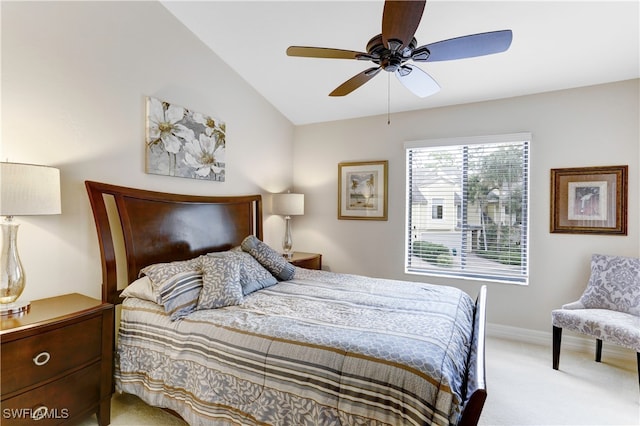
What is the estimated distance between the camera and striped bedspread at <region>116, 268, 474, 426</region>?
1300 millimetres

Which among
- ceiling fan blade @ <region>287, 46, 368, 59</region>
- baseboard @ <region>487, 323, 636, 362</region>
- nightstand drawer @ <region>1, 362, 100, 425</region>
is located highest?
ceiling fan blade @ <region>287, 46, 368, 59</region>

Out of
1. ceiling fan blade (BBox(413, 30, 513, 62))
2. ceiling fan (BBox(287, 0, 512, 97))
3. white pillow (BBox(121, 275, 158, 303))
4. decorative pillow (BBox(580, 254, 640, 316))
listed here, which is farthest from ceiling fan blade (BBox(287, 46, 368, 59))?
decorative pillow (BBox(580, 254, 640, 316))

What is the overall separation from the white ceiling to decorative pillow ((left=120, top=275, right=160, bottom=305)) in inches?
91.1

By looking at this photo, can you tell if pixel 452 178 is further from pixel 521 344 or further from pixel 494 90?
pixel 521 344

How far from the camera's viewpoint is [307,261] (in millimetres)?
3883

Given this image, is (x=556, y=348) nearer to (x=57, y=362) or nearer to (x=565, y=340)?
(x=565, y=340)

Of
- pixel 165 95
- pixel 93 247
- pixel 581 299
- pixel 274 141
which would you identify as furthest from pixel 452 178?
pixel 93 247

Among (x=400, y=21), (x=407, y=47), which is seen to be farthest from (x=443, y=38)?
(x=400, y=21)

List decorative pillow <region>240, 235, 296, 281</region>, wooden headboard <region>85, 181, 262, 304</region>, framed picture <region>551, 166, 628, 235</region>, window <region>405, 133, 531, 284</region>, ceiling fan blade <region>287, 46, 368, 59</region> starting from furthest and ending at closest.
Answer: window <region>405, 133, 531, 284</region> → framed picture <region>551, 166, 628, 235</region> → decorative pillow <region>240, 235, 296, 281</region> → wooden headboard <region>85, 181, 262, 304</region> → ceiling fan blade <region>287, 46, 368, 59</region>

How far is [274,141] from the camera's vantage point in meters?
4.21

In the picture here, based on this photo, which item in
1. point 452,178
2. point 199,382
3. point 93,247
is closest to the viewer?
point 199,382

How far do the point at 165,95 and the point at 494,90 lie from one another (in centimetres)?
324

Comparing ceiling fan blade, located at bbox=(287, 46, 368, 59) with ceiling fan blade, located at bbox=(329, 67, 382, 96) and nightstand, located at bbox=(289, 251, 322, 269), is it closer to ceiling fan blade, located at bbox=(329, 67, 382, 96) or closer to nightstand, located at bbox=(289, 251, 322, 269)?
ceiling fan blade, located at bbox=(329, 67, 382, 96)

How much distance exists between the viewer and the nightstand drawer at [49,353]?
1.50 meters
